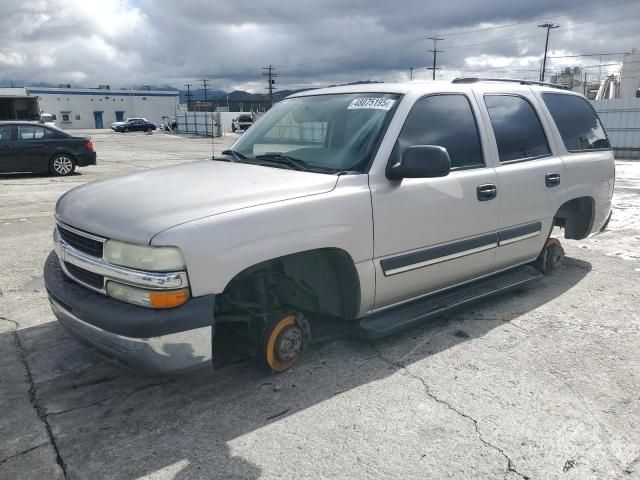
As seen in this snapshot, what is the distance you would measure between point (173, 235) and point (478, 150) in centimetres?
247

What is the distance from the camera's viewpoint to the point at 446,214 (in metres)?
3.76

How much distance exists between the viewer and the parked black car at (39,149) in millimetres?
12914

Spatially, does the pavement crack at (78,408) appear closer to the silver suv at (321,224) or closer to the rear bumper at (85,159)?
the silver suv at (321,224)

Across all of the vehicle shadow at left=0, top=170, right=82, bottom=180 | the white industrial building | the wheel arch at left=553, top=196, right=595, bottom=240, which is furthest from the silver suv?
the white industrial building

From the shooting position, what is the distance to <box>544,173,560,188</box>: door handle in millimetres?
4560

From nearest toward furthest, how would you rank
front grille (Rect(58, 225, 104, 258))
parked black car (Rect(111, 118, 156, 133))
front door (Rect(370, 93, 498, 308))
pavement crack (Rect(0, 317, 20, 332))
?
front grille (Rect(58, 225, 104, 258)) → front door (Rect(370, 93, 498, 308)) → pavement crack (Rect(0, 317, 20, 332)) → parked black car (Rect(111, 118, 156, 133))

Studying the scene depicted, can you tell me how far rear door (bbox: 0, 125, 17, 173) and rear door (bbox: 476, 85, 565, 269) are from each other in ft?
40.1

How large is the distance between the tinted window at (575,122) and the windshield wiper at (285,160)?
8.53 feet

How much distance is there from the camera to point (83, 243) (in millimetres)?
3000

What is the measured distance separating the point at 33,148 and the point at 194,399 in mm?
12326

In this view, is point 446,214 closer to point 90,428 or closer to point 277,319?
point 277,319

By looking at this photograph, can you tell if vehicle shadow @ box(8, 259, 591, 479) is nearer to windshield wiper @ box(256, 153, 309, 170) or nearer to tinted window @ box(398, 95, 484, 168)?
windshield wiper @ box(256, 153, 309, 170)

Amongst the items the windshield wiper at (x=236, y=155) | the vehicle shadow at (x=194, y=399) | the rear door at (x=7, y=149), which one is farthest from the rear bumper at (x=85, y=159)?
the windshield wiper at (x=236, y=155)

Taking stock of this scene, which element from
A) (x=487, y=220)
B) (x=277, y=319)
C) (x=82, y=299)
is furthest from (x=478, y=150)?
(x=82, y=299)
